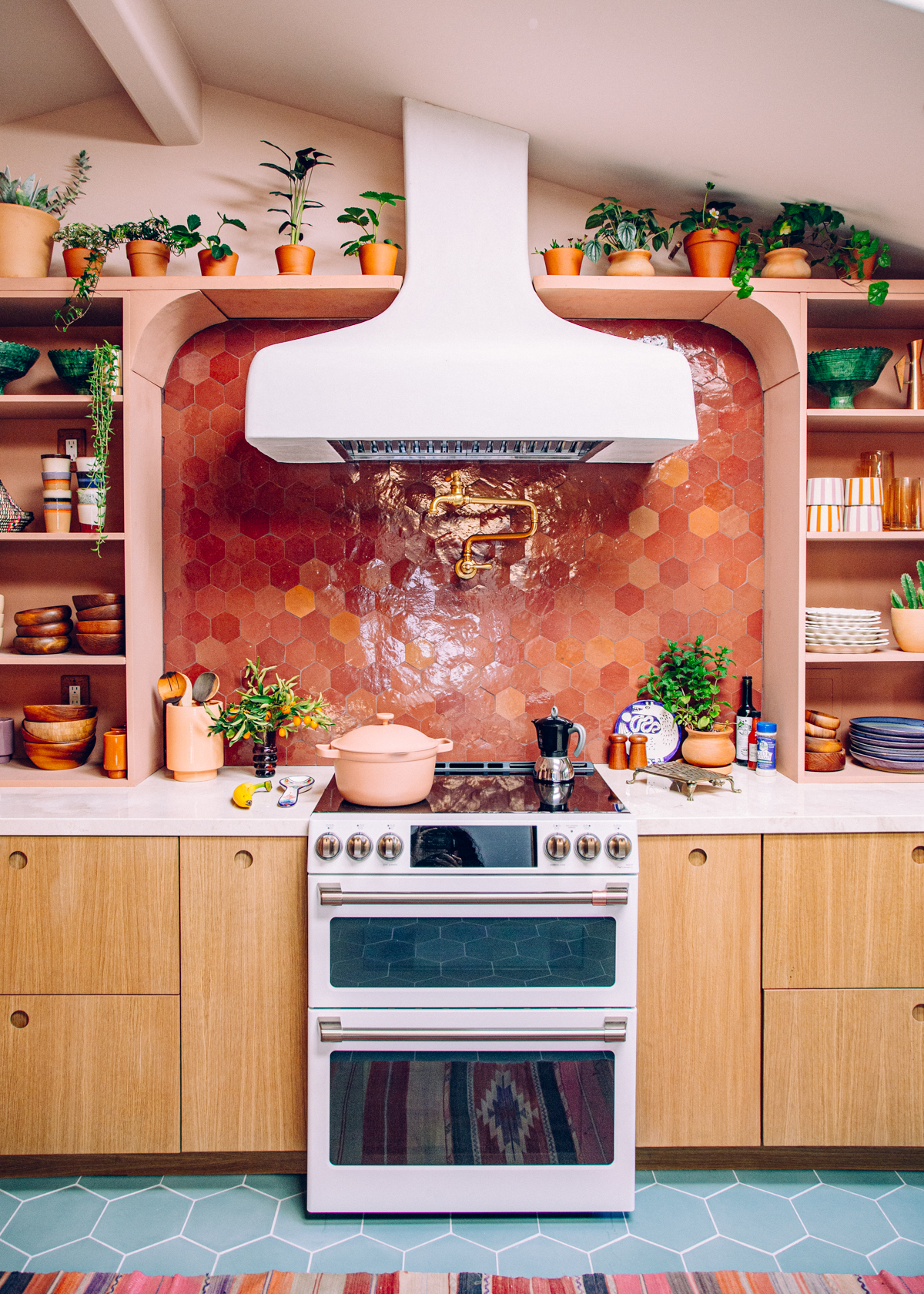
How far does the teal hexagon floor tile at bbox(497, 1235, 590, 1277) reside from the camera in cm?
182

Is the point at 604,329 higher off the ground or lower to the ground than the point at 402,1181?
higher

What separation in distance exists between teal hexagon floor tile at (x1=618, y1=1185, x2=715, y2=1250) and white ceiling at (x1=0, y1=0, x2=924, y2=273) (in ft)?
8.66

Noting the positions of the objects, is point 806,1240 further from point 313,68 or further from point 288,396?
point 313,68

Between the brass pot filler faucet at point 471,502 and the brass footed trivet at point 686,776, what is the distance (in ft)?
2.66

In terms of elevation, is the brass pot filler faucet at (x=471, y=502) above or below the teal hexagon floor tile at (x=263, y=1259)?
above

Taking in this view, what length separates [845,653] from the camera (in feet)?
8.06

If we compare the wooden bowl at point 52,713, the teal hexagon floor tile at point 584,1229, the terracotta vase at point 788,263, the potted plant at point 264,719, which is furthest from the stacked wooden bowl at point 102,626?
the terracotta vase at point 788,263

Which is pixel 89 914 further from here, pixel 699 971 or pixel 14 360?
pixel 14 360

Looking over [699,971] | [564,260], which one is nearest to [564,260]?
[564,260]

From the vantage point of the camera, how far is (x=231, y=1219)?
6.46 ft

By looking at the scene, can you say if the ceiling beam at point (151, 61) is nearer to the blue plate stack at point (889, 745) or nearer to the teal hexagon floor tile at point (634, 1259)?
the blue plate stack at point (889, 745)

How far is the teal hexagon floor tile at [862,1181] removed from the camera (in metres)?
2.07

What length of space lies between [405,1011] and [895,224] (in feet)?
8.18

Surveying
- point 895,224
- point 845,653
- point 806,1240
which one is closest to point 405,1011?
point 806,1240
